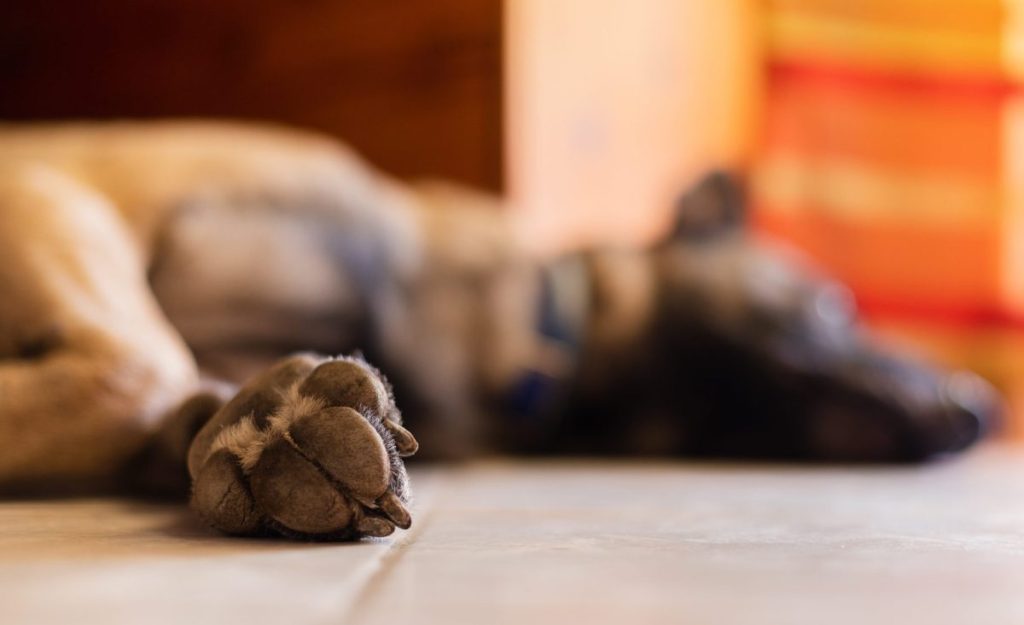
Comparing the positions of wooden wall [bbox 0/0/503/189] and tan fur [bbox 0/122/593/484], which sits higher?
wooden wall [bbox 0/0/503/189]

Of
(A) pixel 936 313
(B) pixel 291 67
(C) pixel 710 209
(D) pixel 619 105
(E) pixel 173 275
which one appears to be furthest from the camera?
(A) pixel 936 313

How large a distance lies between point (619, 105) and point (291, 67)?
2.37 ft

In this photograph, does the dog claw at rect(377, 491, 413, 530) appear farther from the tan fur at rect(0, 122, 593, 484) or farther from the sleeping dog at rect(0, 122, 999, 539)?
the sleeping dog at rect(0, 122, 999, 539)

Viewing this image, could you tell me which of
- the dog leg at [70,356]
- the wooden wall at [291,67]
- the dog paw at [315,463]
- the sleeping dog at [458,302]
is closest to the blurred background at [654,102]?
the wooden wall at [291,67]

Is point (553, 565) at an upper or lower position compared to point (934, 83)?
lower

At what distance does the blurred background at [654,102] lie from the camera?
2.23m

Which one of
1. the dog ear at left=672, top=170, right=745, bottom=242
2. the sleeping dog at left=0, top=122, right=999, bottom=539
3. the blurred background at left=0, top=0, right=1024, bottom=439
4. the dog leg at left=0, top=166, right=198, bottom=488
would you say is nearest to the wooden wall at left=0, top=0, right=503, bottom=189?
the blurred background at left=0, top=0, right=1024, bottom=439

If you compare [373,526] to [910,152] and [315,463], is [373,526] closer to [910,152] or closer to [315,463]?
[315,463]

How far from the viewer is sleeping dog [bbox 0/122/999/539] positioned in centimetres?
147

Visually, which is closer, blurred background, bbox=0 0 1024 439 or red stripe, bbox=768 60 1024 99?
blurred background, bbox=0 0 1024 439

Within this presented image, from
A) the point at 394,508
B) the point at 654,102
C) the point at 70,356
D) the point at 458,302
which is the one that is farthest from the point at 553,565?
the point at 654,102

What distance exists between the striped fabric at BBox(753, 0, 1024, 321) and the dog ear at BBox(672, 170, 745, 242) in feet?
3.78

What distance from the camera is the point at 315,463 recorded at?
743mm

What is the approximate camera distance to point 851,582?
669mm
